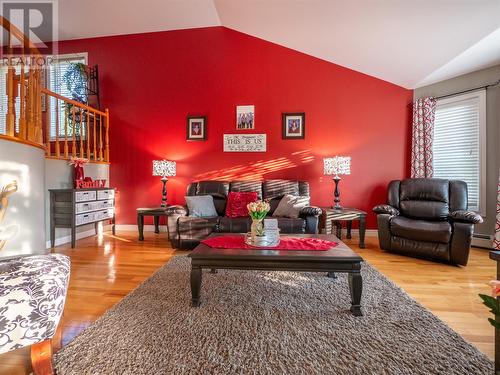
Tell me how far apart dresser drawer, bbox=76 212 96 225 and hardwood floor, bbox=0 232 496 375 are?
348mm

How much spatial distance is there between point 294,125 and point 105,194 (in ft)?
11.2

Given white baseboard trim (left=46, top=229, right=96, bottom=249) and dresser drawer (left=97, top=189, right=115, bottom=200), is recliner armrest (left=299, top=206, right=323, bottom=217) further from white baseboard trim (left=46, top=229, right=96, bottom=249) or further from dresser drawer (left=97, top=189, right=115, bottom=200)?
white baseboard trim (left=46, top=229, right=96, bottom=249)

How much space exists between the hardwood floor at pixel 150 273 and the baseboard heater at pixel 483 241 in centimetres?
16

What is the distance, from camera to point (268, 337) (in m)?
1.51

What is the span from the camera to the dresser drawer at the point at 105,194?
405cm

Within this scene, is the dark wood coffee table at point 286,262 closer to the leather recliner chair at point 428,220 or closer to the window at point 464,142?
the leather recliner chair at point 428,220

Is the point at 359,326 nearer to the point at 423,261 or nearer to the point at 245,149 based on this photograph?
the point at 423,261

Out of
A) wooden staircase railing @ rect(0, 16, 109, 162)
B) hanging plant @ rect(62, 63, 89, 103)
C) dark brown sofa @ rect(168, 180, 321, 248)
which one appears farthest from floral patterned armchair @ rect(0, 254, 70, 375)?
hanging plant @ rect(62, 63, 89, 103)

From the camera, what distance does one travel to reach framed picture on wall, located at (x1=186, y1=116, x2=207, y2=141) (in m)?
4.50

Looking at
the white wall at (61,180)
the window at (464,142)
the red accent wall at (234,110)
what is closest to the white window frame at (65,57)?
the red accent wall at (234,110)

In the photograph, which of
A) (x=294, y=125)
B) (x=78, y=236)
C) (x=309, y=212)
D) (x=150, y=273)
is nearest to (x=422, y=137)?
(x=294, y=125)

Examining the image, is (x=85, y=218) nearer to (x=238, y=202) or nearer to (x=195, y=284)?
(x=238, y=202)

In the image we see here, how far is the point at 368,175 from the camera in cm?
429

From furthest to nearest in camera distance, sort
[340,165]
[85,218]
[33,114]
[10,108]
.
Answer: [340,165] → [85,218] → [33,114] → [10,108]
